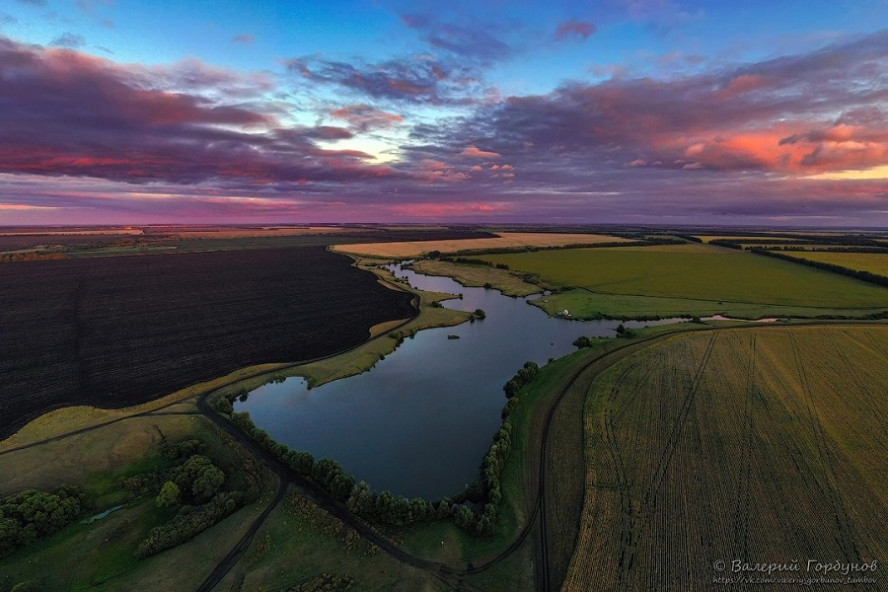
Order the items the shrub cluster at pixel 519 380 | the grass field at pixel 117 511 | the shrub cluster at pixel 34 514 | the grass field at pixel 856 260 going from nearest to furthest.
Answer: the grass field at pixel 117 511
the shrub cluster at pixel 34 514
the shrub cluster at pixel 519 380
the grass field at pixel 856 260

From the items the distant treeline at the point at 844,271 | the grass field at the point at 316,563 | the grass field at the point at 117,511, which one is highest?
the distant treeline at the point at 844,271

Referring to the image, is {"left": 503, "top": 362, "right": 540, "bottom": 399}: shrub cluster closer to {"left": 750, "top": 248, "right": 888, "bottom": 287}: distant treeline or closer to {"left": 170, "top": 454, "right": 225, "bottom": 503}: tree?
{"left": 170, "top": 454, "right": 225, "bottom": 503}: tree

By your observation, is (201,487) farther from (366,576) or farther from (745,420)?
(745,420)

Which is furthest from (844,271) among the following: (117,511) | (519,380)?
(117,511)

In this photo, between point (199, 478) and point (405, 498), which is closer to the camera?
point (405, 498)

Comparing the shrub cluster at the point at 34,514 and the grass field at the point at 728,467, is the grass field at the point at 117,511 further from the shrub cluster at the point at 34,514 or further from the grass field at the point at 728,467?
the grass field at the point at 728,467

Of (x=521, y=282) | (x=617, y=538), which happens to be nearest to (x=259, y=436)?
(x=617, y=538)

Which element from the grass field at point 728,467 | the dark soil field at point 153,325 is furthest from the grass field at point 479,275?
the grass field at point 728,467

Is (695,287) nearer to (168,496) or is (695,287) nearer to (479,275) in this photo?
(479,275)
